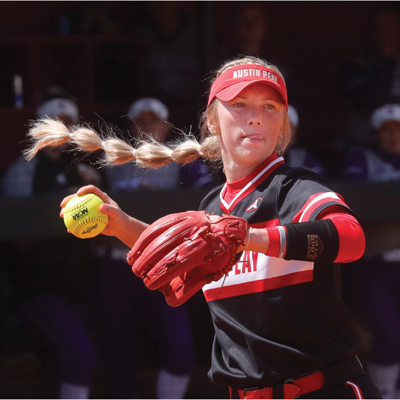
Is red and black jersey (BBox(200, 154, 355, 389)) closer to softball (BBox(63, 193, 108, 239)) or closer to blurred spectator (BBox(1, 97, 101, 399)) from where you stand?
softball (BBox(63, 193, 108, 239))

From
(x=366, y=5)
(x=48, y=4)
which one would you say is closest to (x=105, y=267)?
(x=48, y=4)

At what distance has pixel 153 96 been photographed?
436 centimetres

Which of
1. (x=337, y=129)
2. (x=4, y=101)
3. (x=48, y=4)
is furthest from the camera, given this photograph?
(x=337, y=129)

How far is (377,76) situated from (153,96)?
1762 mm

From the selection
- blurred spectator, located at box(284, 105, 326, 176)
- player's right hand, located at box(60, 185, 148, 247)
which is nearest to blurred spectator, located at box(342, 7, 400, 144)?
blurred spectator, located at box(284, 105, 326, 176)

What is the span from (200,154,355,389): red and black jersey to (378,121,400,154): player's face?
6.56 feet

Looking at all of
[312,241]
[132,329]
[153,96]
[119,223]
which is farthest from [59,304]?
[153,96]

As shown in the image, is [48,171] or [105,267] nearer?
[105,267]

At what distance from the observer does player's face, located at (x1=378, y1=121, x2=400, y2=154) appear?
335 centimetres

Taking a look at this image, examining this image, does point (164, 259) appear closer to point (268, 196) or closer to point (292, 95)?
point (268, 196)

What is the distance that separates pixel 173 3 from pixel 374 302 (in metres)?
→ 3.03

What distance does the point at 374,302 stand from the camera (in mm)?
2809

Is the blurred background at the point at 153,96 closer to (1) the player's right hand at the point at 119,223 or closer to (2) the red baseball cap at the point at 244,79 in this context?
(1) the player's right hand at the point at 119,223

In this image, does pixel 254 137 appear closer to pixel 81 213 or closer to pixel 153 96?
pixel 81 213
